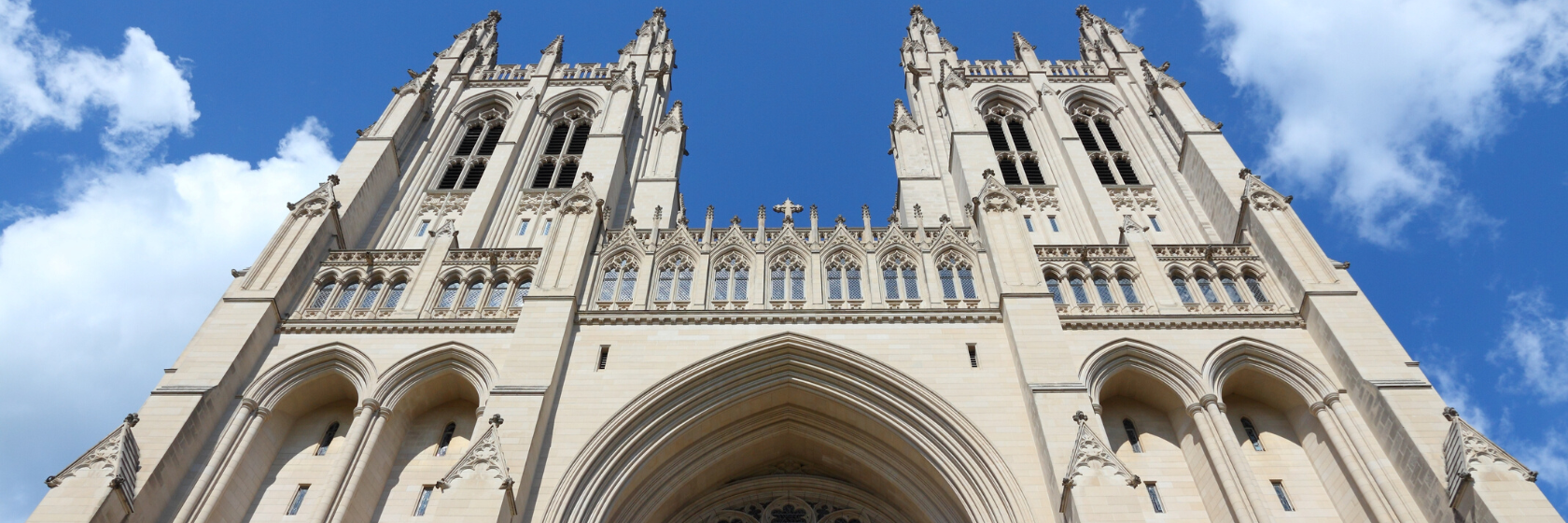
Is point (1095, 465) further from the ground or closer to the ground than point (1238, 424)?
closer to the ground

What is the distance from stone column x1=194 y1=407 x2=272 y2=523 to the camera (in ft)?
56.5

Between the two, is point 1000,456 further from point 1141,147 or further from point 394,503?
point 1141,147

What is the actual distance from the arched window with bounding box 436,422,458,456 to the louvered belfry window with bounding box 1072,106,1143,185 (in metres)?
18.9

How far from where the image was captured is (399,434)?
20.0 m

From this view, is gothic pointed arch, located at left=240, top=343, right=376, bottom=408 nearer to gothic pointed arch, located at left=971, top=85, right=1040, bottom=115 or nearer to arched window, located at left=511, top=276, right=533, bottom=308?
arched window, located at left=511, top=276, right=533, bottom=308

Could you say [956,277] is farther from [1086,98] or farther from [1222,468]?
[1086,98]

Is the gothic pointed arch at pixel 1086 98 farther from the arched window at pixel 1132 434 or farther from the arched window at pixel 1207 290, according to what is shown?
the arched window at pixel 1132 434

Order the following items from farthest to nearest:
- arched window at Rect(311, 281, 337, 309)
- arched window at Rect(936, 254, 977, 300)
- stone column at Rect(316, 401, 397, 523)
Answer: arched window at Rect(936, 254, 977, 300) < arched window at Rect(311, 281, 337, 309) < stone column at Rect(316, 401, 397, 523)

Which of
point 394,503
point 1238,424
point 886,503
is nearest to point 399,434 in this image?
point 394,503

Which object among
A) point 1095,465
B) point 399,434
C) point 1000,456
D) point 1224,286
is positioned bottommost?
point 1095,465

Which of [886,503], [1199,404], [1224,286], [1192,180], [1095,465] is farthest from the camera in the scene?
[1192,180]

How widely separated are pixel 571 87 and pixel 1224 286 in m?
24.1

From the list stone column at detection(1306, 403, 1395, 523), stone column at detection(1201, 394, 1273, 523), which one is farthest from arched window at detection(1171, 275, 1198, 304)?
stone column at detection(1306, 403, 1395, 523)

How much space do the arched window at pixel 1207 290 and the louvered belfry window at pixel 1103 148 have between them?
6559 millimetres
